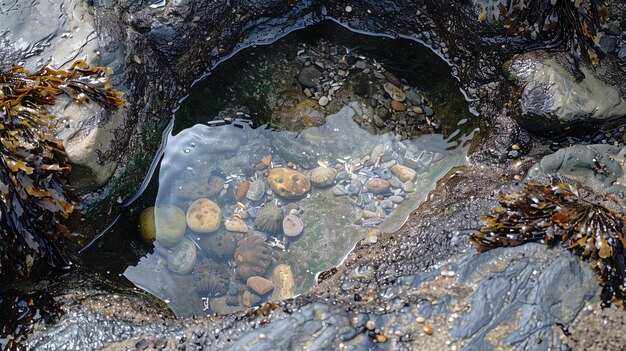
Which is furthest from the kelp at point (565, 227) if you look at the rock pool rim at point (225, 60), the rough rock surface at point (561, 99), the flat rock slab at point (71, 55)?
the flat rock slab at point (71, 55)

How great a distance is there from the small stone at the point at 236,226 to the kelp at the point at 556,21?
9.42 ft

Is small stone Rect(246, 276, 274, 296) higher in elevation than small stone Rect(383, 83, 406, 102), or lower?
lower

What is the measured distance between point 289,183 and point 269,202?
26 centimetres

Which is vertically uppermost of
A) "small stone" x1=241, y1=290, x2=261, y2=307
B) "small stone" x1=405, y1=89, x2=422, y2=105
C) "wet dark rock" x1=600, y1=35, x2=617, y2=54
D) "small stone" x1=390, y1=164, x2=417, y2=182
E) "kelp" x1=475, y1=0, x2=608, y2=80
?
"kelp" x1=475, y1=0, x2=608, y2=80

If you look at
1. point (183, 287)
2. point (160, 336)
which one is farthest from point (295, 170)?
point (160, 336)

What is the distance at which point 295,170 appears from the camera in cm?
516

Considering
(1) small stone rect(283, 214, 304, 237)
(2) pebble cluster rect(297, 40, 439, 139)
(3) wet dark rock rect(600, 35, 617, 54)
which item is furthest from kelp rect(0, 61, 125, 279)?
(3) wet dark rock rect(600, 35, 617, 54)

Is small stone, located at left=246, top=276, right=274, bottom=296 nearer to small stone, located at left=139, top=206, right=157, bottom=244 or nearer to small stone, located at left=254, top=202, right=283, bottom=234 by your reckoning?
small stone, located at left=254, top=202, right=283, bottom=234

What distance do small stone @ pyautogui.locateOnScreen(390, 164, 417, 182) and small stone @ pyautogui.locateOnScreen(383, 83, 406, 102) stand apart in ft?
2.34

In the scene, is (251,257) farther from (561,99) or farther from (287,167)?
(561,99)

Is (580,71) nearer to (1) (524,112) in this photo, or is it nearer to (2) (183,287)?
(1) (524,112)

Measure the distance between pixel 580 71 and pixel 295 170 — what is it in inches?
105

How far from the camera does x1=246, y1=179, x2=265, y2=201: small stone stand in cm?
505

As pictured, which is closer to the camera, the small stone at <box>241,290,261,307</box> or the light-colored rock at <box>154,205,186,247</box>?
the small stone at <box>241,290,261,307</box>
